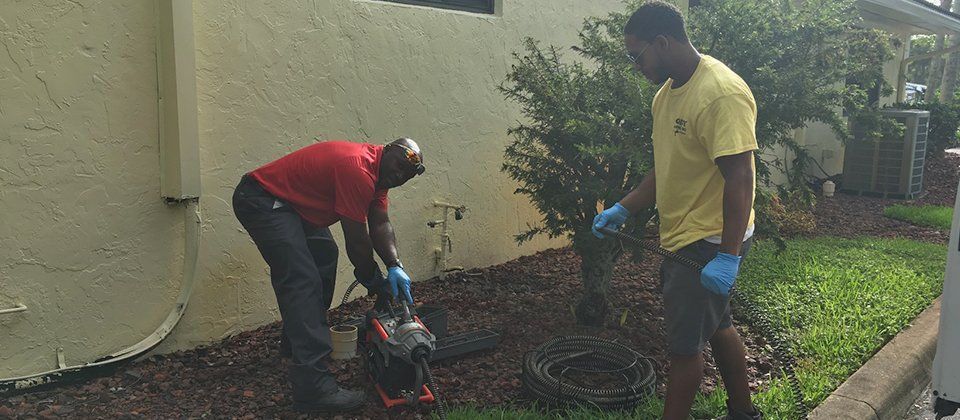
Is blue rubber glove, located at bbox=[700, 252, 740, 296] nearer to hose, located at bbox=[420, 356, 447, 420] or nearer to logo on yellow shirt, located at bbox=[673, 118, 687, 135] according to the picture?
logo on yellow shirt, located at bbox=[673, 118, 687, 135]

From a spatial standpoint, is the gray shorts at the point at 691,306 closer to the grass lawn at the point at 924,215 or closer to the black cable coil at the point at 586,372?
the black cable coil at the point at 586,372

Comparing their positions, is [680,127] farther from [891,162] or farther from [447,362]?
[891,162]

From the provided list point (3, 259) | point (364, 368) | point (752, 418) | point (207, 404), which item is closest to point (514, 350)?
point (364, 368)

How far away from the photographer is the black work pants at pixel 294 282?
352cm

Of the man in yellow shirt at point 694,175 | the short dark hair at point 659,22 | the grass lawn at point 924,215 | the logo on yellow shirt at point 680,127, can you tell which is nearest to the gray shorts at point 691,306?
the man in yellow shirt at point 694,175

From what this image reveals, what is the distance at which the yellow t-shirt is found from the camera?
2.80m

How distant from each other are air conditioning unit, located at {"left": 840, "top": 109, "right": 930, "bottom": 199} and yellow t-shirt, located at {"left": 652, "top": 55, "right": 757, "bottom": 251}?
9019mm

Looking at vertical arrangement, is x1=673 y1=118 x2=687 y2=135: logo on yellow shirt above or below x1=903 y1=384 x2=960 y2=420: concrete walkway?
above

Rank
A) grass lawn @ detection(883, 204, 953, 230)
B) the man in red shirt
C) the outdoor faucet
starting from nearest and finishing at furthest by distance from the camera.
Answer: the man in red shirt → the outdoor faucet → grass lawn @ detection(883, 204, 953, 230)

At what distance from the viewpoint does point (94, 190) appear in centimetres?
373

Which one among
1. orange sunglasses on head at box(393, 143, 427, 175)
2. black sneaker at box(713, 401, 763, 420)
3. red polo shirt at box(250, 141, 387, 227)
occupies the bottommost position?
black sneaker at box(713, 401, 763, 420)

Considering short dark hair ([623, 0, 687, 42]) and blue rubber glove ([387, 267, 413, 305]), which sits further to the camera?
blue rubber glove ([387, 267, 413, 305])

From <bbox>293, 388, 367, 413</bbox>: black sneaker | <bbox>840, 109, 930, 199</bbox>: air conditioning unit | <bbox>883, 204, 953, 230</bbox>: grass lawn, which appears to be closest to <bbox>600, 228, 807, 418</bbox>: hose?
<bbox>293, 388, 367, 413</bbox>: black sneaker

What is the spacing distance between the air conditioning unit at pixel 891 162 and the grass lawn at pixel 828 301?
3722 millimetres
